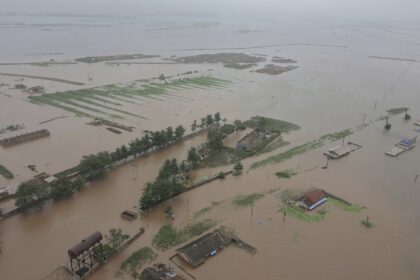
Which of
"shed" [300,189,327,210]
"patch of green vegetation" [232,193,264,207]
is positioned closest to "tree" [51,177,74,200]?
"patch of green vegetation" [232,193,264,207]

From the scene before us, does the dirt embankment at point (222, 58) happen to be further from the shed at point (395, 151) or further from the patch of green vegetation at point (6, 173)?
→ the patch of green vegetation at point (6, 173)

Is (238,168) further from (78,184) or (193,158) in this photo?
(78,184)

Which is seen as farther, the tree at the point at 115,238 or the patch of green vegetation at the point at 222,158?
the patch of green vegetation at the point at 222,158

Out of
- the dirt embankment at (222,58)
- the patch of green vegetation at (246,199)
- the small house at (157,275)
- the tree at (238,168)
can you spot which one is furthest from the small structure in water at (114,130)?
the dirt embankment at (222,58)

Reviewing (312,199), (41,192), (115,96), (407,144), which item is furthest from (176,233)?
(115,96)

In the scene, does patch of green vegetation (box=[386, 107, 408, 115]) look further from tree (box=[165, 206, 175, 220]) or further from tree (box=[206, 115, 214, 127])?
tree (box=[165, 206, 175, 220])
